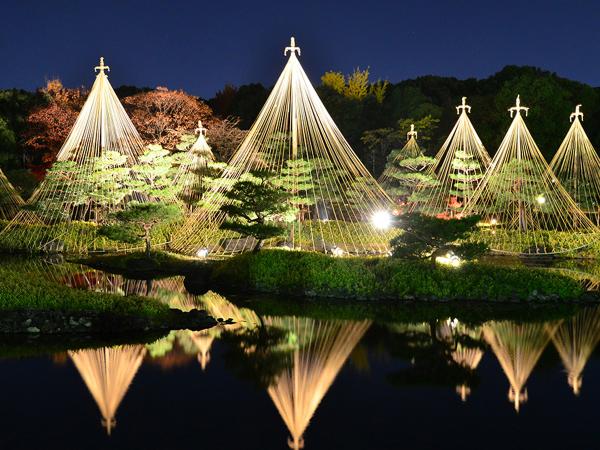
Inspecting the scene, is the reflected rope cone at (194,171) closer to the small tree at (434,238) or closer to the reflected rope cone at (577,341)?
the small tree at (434,238)

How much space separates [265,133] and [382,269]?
17.0 feet

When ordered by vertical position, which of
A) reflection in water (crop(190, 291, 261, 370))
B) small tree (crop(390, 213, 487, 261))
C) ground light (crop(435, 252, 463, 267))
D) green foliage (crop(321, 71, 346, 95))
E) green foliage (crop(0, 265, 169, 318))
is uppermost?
green foliage (crop(321, 71, 346, 95))

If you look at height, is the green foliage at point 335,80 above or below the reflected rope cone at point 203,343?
above

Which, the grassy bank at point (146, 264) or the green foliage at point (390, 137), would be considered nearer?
the grassy bank at point (146, 264)

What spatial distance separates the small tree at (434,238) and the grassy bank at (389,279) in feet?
1.46

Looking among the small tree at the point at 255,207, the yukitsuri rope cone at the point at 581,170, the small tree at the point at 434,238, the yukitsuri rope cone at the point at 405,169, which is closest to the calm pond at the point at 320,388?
the small tree at the point at 434,238

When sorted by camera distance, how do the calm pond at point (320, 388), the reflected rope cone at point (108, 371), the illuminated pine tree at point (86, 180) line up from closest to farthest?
1. the calm pond at point (320, 388)
2. the reflected rope cone at point (108, 371)
3. the illuminated pine tree at point (86, 180)

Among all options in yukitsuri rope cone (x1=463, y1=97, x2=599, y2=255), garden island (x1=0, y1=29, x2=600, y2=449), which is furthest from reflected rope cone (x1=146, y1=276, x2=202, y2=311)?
yukitsuri rope cone (x1=463, y1=97, x2=599, y2=255)

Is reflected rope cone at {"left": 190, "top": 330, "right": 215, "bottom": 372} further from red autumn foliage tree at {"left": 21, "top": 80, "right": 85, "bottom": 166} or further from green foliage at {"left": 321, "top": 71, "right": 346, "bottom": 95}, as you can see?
green foliage at {"left": 321, "top": 71, "right": 346, "bottom": 95}

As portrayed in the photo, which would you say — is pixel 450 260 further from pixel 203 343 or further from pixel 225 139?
pixel 225 139

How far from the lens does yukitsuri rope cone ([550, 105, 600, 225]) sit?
2108cm

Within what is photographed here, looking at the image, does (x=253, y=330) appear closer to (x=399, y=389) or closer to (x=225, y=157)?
(x=399, y=389)

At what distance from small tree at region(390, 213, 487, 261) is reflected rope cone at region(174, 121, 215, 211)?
9.81 metres

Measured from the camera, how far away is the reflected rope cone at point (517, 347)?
26.1 ft
